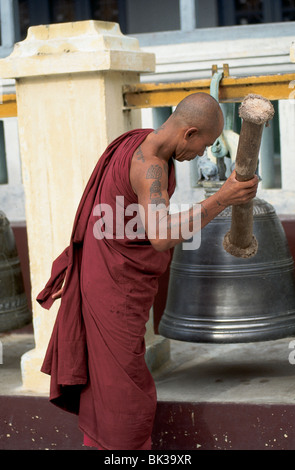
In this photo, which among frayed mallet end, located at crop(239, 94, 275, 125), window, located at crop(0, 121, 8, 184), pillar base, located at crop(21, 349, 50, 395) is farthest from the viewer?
window, located at crop(0, 121, 8, 184)

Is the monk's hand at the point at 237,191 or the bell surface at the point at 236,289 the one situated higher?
the monk's hand at the point at 237,191

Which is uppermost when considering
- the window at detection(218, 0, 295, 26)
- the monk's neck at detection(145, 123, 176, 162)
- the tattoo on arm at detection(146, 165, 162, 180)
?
the window at detection(218, 0, 295, 26)

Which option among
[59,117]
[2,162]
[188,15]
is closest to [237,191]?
[59,117]

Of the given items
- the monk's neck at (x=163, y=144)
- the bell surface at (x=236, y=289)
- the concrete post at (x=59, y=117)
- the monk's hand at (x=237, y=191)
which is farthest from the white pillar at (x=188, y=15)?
the monk's hand at (x=237, y=191)

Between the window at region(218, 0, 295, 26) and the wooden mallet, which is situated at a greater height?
the window at region(218, 0, 295, 26)

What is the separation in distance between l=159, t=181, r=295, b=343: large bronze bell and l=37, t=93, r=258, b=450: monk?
0.47 m

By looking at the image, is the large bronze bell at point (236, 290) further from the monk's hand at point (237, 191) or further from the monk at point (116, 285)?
the monk's hand at point (237, 191)

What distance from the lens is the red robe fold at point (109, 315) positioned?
3.47 meters

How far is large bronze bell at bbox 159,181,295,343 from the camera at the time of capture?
156 inches

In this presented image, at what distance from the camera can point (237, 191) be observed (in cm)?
308

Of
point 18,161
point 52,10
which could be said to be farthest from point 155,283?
point 52,10

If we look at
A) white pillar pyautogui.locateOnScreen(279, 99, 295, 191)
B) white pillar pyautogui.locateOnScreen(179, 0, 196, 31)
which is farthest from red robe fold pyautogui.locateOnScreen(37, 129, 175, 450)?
white pillar pyautogui.locateOnScreen(179, 0, 196, 31)

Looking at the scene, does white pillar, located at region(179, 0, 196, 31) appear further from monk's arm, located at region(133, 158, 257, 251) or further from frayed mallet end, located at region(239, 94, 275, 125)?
frayed mallet end, located at region(239, 94, 275, 125)
